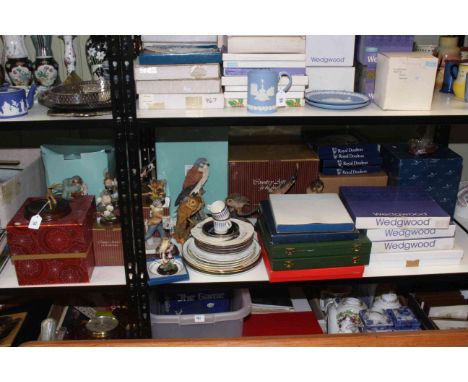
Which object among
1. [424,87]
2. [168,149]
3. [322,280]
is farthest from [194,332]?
[424,87]

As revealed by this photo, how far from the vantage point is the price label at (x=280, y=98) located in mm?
1534

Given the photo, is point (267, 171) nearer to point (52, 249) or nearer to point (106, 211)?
point (106, 211)

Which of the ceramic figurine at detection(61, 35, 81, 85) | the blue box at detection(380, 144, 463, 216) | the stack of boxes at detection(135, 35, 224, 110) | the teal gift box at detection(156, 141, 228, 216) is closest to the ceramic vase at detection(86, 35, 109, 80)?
the ceramic figurine at detection(61, 35, 81, 85)

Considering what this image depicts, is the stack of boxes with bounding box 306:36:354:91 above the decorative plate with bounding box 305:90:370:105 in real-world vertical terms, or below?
above

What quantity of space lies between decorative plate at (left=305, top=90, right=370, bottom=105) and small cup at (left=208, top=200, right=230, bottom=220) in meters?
0.41

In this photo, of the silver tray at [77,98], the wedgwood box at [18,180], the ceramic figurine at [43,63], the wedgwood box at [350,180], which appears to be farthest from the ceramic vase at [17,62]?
the wedgwood box at [350,180]

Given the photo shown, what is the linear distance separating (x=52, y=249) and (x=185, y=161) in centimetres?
51

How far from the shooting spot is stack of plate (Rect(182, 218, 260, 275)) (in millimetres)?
1594

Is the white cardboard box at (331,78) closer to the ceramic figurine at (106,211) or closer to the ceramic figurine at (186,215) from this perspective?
the ceramic figurine at (186,215)

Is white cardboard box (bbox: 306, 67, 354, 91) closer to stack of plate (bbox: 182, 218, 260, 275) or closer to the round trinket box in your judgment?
stack of plate (bbox: 182, 218, 260, 275)

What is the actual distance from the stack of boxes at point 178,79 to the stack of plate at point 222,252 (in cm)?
39

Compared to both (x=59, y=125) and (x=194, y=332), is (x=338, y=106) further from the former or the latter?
(x=194, y=332)

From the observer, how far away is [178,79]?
1.50 meters
